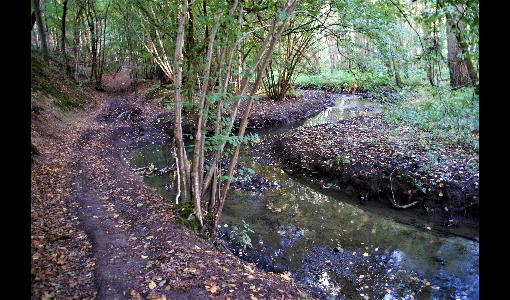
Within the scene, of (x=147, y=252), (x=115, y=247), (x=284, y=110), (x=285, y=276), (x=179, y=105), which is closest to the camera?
(x=147, y=252)

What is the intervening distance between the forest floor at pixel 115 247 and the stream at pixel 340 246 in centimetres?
96

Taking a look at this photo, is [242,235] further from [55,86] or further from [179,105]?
[55,86]

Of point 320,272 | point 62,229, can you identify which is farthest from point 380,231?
point 62,229

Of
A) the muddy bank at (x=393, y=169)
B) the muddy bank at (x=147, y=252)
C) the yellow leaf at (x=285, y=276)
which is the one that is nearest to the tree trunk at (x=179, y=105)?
the muddy bank at (x=147, y=252)

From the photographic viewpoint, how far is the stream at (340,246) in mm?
6348

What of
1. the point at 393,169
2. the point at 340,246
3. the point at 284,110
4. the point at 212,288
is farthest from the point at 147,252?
the point at 284,110

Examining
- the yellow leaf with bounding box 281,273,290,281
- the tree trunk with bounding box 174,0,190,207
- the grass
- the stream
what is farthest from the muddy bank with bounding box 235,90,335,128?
the yellow leaf with bounding box 281,273,290,281

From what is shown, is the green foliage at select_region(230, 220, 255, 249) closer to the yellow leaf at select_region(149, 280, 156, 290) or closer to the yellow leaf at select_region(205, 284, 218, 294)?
the yellow leaf at select_region(205, 284, 218, 294)

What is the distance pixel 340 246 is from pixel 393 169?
3.25 m

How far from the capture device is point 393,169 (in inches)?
385

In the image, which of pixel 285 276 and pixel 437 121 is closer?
pixel 285 276

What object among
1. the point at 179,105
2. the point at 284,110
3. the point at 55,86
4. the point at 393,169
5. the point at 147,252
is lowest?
the point at 147,252
